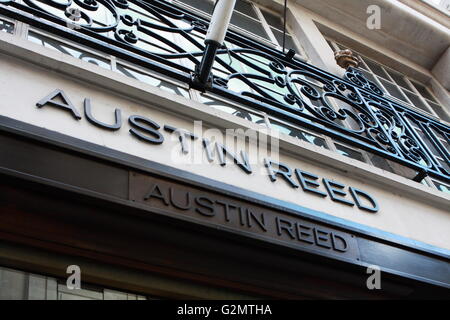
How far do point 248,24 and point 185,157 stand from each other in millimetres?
5487

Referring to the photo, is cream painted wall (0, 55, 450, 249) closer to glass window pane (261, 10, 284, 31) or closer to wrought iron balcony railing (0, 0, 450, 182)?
wrought iron balcony railing (0, 0, 450, 182)

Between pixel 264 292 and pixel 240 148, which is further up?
pixel 240 148

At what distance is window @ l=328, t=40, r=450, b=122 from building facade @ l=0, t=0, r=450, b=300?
422 cm

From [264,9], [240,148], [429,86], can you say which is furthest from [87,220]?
[429,86]

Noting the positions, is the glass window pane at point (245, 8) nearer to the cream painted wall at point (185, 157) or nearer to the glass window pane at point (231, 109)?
the glass window pane at point (231, 109)

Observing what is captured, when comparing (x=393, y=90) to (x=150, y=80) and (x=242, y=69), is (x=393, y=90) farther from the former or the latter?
(x=150, y=80)

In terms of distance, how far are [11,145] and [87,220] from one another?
0.53m

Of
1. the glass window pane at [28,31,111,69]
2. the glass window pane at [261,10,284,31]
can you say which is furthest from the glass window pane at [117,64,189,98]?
the glass window pane at [261,10,284,31]

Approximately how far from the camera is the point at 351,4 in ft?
33.2

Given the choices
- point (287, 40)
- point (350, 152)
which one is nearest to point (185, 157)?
point (350, 152)
